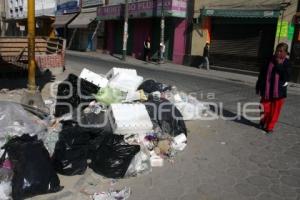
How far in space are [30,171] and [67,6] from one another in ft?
130

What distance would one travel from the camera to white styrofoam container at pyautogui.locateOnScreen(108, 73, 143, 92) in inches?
283

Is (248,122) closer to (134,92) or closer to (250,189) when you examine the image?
(134,92)

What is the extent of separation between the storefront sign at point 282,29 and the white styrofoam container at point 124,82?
1166 centimetres

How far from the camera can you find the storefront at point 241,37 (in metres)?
17.9

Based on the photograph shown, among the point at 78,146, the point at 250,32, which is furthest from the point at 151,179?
the point at 250,32

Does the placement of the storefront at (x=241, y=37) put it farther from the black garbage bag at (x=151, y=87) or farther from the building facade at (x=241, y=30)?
the black garbage bag at (x=151, y=87)

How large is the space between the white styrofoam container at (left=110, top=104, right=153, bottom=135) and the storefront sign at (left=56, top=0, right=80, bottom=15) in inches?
1356

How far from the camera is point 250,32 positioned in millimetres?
18828

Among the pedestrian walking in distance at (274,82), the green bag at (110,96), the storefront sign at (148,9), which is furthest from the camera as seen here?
the storefront sign at (148,9)

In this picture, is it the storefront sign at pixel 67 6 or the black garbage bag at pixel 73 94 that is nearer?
the black garbage bag at pixel 73 94

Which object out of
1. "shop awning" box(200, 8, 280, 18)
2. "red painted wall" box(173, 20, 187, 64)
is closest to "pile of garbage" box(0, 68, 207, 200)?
"shop awning" box(200, 8, 280, 18)

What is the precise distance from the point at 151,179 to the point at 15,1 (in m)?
58.6

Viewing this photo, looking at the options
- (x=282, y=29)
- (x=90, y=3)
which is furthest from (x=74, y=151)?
(x=90, y=3)

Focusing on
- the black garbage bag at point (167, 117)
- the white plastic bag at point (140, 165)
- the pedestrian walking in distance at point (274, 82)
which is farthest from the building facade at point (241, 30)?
the white plastic bag at point (140, 165)
